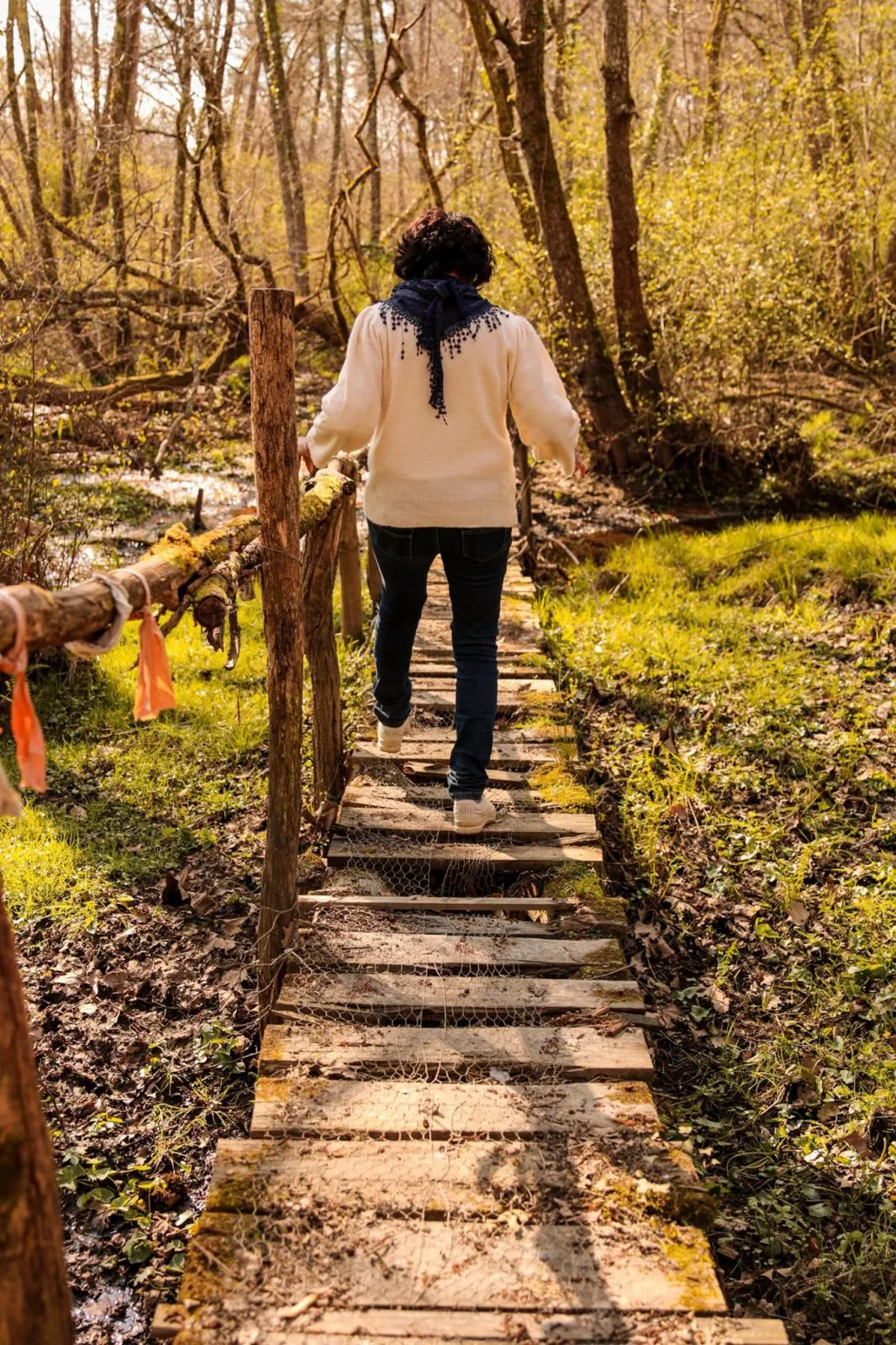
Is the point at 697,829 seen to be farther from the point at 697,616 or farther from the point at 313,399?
the point at 313,399

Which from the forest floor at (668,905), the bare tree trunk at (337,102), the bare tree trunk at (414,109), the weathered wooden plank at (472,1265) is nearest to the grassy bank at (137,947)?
the forest floor at (668,905)

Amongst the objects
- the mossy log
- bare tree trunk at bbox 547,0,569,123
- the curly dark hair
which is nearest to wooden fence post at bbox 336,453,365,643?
the curly dark hair

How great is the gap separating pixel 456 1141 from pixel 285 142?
14.1 m

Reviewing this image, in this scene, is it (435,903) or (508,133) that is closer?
(435,903)

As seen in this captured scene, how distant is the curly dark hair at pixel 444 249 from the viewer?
3252 mm

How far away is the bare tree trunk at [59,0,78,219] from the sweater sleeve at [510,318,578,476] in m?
8.70

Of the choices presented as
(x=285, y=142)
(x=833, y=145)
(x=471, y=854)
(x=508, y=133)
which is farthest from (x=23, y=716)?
(x=285, y=142)

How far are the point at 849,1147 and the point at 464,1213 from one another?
55.6 inches

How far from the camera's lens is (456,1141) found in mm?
2445

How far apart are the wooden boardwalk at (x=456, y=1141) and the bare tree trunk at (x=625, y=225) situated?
20.3ft

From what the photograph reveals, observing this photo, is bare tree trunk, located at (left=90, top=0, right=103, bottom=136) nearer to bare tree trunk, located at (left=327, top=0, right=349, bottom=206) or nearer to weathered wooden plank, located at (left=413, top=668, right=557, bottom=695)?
bare tree trunk, located at (left=327, top=0, right=349, bottom=206)

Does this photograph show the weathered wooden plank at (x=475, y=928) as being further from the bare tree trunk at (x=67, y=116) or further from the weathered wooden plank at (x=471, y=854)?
the bare tree trunk at (x=67, y=116)

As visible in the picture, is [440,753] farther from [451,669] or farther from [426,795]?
[451,669]

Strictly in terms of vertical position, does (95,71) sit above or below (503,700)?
above
